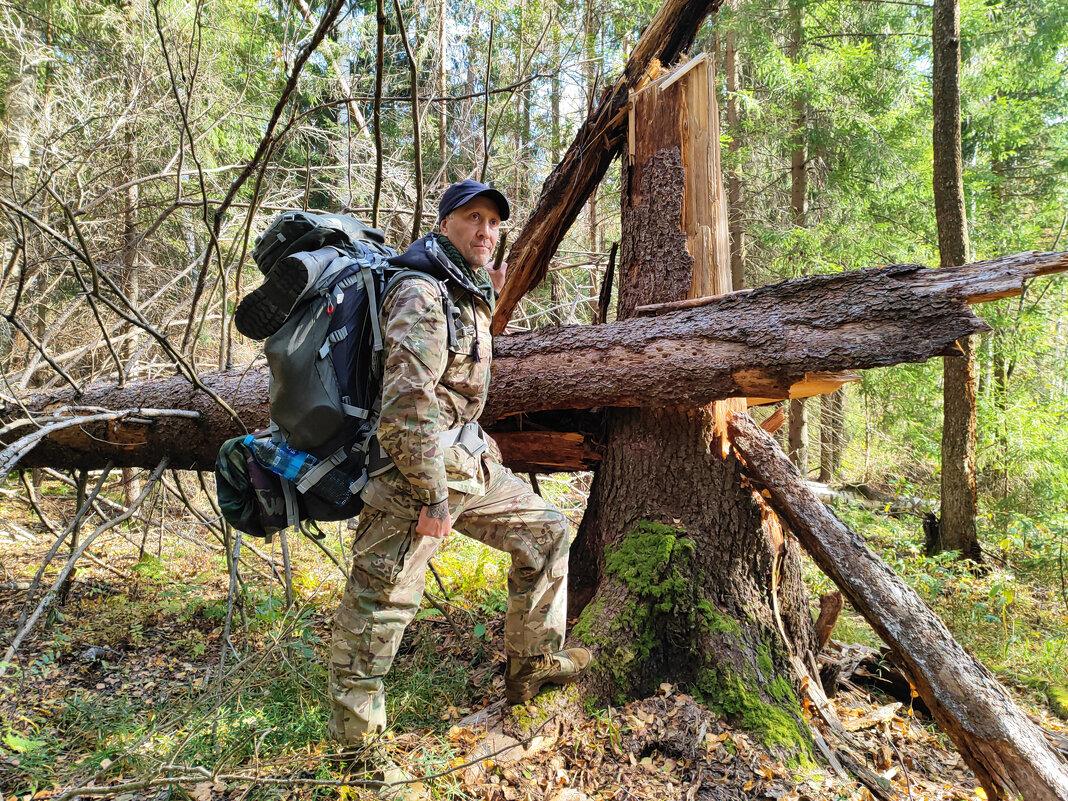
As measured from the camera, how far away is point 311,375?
2494 mm

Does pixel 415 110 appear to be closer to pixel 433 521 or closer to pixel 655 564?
pixel 433 521

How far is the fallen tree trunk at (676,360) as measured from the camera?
2.65m

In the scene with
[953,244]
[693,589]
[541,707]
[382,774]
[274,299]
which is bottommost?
[382,774]

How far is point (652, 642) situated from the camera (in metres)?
3.18

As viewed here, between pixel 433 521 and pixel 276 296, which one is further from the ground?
pixel 276 296

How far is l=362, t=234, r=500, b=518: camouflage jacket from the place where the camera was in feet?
7.92

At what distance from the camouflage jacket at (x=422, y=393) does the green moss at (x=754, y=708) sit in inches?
63.0

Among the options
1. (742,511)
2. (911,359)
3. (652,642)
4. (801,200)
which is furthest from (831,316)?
(801,200)

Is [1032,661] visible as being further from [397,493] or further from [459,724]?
[397,493]

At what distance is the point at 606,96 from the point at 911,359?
8.98 feet

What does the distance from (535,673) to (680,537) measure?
3.58 feet

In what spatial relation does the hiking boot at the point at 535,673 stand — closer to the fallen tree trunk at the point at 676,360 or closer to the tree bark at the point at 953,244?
the fallen tree trunk at the point at 676,360

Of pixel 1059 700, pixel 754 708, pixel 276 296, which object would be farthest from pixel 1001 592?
pixel 276 296

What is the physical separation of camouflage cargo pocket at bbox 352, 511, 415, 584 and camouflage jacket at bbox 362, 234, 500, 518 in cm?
7
